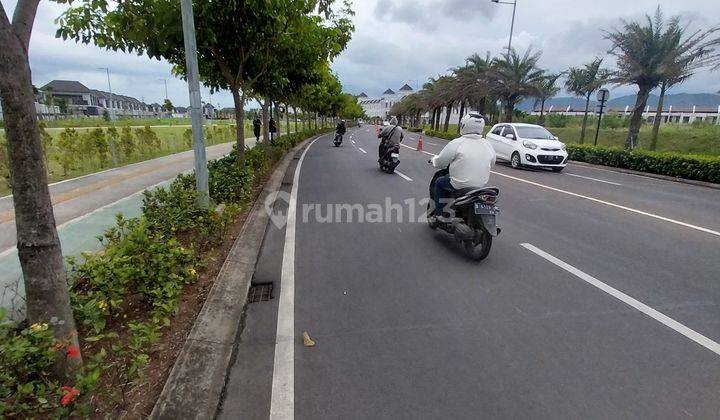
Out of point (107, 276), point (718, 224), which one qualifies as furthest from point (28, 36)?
point (718, 224)

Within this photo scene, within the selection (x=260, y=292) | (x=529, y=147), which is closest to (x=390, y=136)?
(x=529, y=147)

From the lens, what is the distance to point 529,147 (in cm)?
1467

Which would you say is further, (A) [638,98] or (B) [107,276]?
(A) [638,98]

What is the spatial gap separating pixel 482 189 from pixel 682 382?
2.74 metres

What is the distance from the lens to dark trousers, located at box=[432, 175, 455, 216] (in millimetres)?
5777

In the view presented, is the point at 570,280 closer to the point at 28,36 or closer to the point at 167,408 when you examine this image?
the point at 167,408

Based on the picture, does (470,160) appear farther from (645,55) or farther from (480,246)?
(645,55)

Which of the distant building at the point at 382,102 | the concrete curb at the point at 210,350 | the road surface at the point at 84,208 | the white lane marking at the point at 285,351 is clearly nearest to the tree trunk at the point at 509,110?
the road surface at the point at 84,208

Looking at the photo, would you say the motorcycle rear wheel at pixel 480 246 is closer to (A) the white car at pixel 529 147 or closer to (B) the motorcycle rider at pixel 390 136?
(B) the motorcycle rider at pixel 390 136

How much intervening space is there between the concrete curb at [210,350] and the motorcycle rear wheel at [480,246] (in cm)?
281

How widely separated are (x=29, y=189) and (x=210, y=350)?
1.64 meters

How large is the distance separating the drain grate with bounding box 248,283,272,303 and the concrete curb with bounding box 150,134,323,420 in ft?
0.21

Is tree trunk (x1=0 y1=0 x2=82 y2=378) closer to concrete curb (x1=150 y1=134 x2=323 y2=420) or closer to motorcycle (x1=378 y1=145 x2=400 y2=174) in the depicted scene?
concrete curb (x1=150 y1=134 x2=323 y2=420)

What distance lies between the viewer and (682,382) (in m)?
2.80
